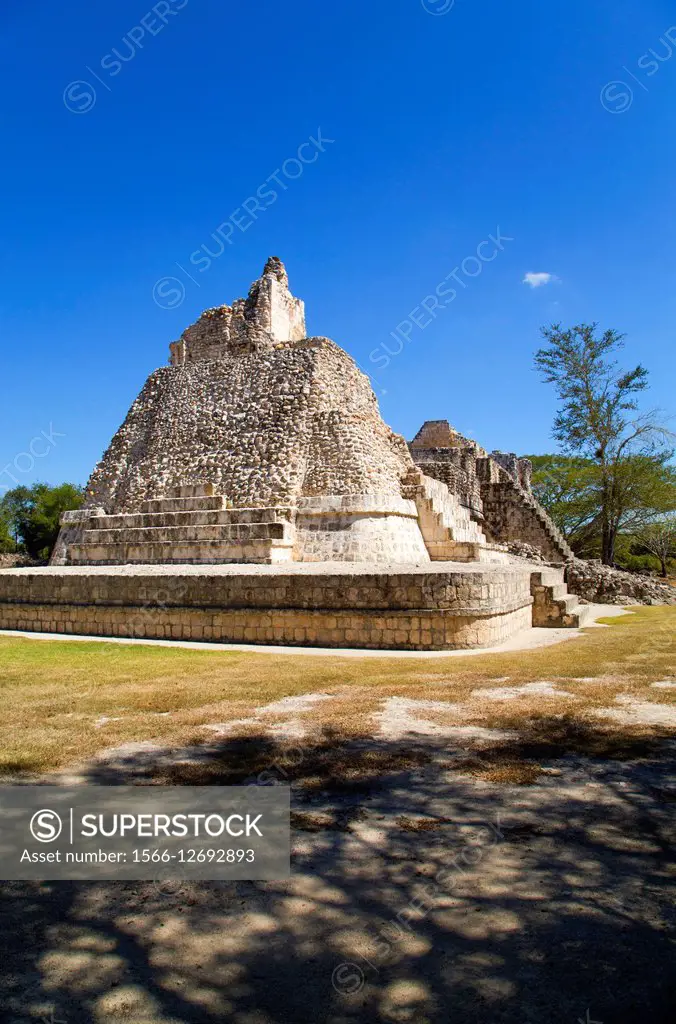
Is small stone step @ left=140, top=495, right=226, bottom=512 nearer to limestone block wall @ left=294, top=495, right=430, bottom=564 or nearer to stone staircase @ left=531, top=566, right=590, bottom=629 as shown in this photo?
A: limestone block wall @ left=294, top=495, right=430, bottom=564

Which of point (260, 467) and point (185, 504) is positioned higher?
point (260, 467)

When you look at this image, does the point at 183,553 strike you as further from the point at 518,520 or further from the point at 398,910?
the point at 518,520

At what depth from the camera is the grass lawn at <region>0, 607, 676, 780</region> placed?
173 inches

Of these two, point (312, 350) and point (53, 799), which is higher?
point (312, 350)

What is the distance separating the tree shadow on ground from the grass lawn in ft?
4.05

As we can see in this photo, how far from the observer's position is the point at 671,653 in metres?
7.63

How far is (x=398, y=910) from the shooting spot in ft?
7.65

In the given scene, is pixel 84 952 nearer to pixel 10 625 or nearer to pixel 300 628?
Result: pixel 300 628

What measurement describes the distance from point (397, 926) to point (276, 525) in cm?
1031

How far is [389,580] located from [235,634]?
8.53 ft

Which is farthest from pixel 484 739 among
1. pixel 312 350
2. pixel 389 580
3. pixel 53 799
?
pixel 312 350

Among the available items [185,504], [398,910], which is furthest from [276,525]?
[398,910]

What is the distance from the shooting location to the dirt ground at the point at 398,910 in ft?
6.19

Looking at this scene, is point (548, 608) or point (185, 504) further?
point (185, 504)
